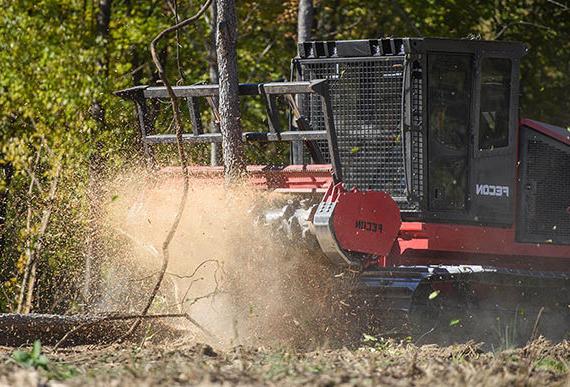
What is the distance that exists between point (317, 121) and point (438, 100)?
1237mm

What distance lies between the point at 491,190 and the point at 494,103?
850 millimetres

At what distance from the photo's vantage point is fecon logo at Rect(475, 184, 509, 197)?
1032 centimetres

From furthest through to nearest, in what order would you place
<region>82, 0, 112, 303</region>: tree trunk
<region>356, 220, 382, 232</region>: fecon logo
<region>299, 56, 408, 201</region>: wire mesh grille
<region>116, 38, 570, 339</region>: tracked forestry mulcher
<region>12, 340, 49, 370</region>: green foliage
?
<region>82, 0, 112, 303</region>: tree trunk → <region>299, 56, 408, 201</region>: wire mesh grille → <region>116, 38, 570, 339</region>: tracked forestry mulcher → <region>356, 220, 382, 232</region>: fecon logo → <region>12, 340, 49, 370</region>: green foliage

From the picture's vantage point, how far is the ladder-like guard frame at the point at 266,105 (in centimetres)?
897

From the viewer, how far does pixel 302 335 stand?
32.2 ft

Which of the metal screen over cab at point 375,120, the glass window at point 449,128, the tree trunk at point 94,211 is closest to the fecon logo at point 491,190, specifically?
the glass window at point 449,128

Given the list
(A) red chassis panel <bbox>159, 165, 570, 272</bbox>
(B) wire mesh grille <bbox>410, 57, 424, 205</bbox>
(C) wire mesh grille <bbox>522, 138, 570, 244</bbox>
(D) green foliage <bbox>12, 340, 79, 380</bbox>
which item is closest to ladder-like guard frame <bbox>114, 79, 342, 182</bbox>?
(A) red chassis panel <bbox>159, 165, 570, 272</bbox>

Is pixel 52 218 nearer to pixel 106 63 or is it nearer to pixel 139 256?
pixel 139 256

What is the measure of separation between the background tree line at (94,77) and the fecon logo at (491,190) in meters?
2.33

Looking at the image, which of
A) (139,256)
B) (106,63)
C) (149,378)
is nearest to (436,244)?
(139,256)

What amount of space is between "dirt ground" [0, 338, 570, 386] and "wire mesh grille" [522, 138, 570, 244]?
1928 millimetres

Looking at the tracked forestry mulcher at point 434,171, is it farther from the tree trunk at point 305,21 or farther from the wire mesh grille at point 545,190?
the tree trunk at point 305,21

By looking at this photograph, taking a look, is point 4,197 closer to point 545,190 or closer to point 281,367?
point 545,190

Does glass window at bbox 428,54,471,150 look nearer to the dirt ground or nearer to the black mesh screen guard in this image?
the black mesh screen guard
